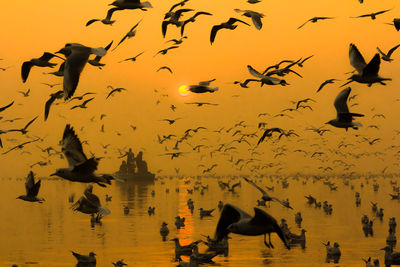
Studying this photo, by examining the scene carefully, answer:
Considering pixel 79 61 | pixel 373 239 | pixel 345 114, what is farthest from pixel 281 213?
pixel 79 61

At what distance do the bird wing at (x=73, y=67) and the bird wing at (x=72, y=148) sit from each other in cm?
465

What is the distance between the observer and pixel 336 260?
37.8m

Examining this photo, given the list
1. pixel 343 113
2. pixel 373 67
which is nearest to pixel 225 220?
pixel 373 67

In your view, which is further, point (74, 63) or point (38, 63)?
point (38, 63)

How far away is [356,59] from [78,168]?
32.0ft

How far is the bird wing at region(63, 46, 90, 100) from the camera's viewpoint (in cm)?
1486

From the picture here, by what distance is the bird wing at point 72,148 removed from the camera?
20.2 meters

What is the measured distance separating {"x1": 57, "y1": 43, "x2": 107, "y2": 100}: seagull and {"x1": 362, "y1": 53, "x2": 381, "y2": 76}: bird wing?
28.8ft

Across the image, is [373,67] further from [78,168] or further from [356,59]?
[78,168]

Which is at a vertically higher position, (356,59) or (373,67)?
(356,59)

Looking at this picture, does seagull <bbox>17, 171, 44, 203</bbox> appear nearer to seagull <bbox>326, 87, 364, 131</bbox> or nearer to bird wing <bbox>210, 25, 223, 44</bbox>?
bird wing <bbox>210, 25, 223, 44</bbox>

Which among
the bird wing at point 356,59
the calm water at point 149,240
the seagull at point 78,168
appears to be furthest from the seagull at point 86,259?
the bird wing at point 356,59

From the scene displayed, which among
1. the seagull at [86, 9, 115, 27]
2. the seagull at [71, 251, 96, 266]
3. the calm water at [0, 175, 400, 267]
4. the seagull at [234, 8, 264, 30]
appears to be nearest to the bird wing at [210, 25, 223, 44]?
the seagull at [234, 8, 264, 30]

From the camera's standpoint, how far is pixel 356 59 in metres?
21.9
